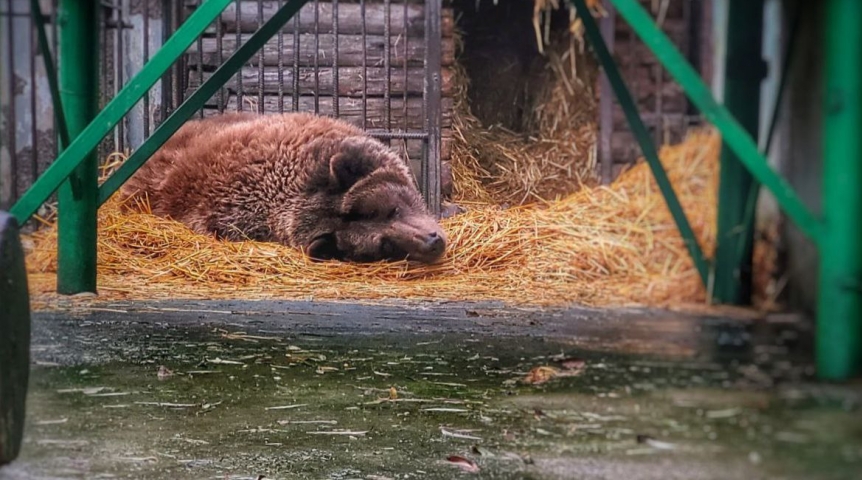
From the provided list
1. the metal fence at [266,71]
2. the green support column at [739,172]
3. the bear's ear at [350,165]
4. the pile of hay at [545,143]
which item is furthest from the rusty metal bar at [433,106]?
the green support column at [739,172]

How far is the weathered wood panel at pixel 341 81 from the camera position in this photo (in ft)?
10.5

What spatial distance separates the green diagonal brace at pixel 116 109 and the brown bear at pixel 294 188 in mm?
262

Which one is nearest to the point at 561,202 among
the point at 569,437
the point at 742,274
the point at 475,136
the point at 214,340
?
the point at 475,136

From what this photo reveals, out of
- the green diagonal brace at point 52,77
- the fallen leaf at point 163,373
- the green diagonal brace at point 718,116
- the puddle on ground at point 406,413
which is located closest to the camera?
the green diagonal brace at point 718,116

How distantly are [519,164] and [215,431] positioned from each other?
2.01 metres

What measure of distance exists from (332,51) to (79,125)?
113cm

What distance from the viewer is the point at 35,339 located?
358 cm

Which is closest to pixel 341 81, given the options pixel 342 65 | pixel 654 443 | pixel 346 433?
pixel 342 65

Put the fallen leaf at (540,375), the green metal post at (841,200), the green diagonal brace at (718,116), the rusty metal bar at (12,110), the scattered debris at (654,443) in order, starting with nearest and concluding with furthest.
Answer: the green metal post at (841,200), the green diagonal brace at (718,116), the scattered debris at (654,443), the fallen leaf at (540,375), the rusty metal bar at (12,110)

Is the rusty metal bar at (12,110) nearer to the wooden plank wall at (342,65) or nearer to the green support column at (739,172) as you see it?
the wooden plank wall at (342,65)

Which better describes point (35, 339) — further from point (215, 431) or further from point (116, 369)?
point (215, 431)

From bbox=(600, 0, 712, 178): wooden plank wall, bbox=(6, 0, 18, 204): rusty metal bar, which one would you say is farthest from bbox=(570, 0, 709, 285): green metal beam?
bbox=(6, 0, 18, 204): rusty metal bar

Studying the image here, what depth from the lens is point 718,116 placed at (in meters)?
2.71

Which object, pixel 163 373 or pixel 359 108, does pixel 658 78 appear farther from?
pixel 163 373
